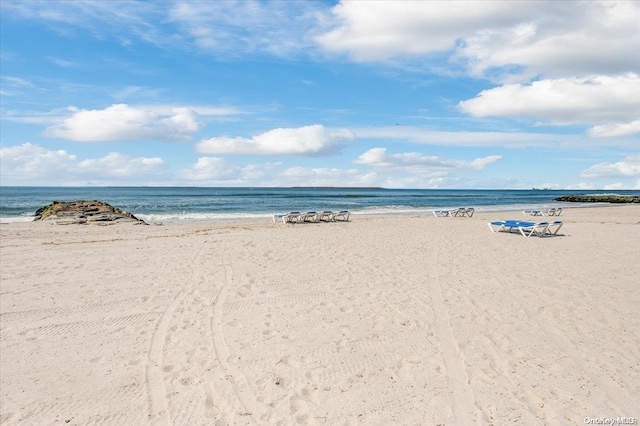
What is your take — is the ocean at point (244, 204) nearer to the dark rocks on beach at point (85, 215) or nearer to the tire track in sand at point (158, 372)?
the dark rocks on beach at point (85, 215)

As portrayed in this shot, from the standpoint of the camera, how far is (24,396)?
4.52 metres

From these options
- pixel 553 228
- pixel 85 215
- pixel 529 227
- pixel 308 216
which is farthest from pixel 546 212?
pixel 85 215

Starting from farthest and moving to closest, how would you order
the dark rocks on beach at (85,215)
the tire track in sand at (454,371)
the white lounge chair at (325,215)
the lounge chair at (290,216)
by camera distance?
the white lounge chair at (325,215)
the dark rocks on beach at (85,215)
the lounge chair at (290,216)
the tire track in sand at (454,371)

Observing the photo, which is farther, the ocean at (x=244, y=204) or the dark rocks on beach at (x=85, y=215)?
the ocean at (x=244, y=204)

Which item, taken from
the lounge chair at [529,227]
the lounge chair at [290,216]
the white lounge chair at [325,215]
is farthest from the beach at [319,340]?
the white lounge chair at [325,215]

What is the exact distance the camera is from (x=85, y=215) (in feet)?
77.2

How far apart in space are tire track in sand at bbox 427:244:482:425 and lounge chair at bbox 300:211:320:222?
47.5 ft

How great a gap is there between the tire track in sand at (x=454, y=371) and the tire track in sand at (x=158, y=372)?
2679 mm

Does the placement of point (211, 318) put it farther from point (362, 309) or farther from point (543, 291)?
point (543, 291)

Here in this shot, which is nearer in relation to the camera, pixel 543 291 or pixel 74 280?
pixel 543 291

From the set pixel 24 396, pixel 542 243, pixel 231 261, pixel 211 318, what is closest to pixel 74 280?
pixel 231 261

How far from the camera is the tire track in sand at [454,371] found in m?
3.93

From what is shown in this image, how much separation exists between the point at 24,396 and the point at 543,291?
780cm

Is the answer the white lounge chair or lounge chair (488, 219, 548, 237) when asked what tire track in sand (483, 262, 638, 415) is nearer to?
lounge chair (488, 219, 548, 237)
